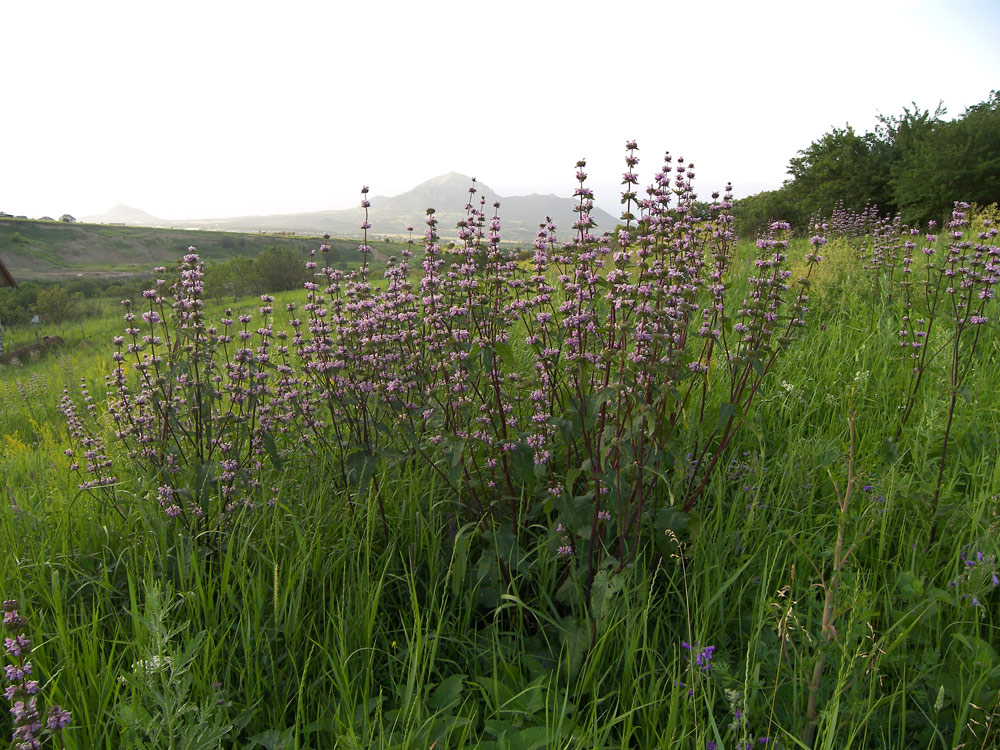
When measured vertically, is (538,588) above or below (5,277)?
below

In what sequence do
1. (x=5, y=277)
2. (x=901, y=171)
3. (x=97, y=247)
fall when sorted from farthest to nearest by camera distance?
1. (x=97, y=247)
2. (x=5, y=277)
3. (x=901, y=171)

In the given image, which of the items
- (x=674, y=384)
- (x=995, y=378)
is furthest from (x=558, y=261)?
(x=995, y=378)

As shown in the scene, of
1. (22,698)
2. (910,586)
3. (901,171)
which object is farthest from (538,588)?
(901,171)

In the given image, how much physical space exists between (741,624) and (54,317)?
180 ft

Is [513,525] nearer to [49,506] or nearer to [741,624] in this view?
[741,624]

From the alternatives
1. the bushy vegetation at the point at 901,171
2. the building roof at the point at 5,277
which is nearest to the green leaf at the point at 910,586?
the bushy vegetation at the point at 901,171

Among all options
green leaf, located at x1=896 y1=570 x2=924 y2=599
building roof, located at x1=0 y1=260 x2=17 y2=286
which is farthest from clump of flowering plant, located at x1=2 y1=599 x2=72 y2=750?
building roof, located at x1=0 y1=260 x2=17 y2=286

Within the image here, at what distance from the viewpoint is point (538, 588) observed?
2781 mm

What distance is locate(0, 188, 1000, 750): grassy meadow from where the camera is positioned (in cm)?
195

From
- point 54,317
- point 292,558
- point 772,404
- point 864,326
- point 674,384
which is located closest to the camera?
point 674,384

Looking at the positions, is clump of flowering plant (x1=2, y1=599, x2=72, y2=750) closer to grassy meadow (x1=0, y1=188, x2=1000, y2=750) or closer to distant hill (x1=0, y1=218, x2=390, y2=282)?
grassy meadow (x1=0, y1=188, x2=1000, y2=750)

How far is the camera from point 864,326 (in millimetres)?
6020

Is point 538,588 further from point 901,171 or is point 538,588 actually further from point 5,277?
point 5,277

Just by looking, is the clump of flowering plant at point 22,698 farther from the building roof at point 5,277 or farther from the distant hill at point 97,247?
the distant hill at point 97,247
